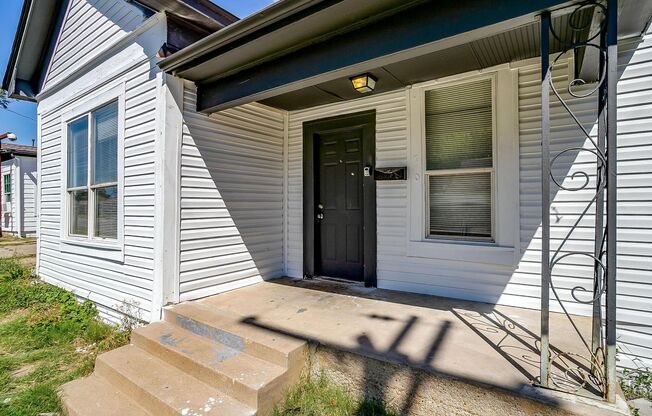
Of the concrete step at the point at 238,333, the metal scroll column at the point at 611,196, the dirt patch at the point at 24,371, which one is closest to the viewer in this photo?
the metal scroll column at the point at 611,196

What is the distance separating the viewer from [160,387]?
238 cm

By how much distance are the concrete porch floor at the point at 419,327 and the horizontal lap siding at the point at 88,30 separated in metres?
3.61

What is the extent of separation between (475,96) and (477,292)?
80.7 inches

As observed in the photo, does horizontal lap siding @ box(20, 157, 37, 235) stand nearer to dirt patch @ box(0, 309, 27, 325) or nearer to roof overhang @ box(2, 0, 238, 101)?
roof overhang @ box(2, 0, 238, 101)

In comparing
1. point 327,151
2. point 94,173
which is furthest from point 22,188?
point 327,151

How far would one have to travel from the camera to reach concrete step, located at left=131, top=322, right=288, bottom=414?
214cm

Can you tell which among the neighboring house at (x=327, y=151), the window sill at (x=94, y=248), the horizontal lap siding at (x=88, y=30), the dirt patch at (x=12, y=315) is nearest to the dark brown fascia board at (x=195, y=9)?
the neighboring house at (x=327, y=151)

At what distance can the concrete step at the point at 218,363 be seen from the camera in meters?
2.14

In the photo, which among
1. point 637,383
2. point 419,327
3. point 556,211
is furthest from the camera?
point 556,211

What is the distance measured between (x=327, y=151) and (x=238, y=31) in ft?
6.89

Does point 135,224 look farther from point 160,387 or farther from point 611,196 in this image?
point 611,196

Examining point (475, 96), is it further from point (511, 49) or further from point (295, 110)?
point (295, 110)

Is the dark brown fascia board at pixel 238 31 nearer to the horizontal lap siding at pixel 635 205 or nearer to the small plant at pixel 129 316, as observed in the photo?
the horizontal lap siding at pixel 635 205

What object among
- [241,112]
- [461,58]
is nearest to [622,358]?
[461,58]
